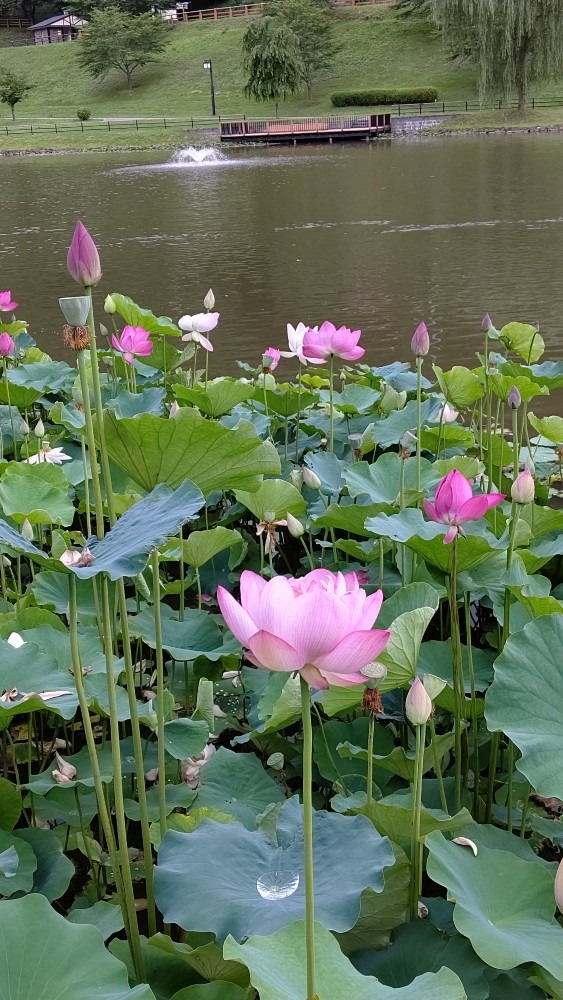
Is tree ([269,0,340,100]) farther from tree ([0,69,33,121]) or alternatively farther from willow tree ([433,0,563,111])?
willow tree ([433,0,563,111])

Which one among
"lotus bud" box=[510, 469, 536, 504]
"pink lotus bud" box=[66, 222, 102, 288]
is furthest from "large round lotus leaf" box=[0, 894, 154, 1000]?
"lotus bud" box=[510, 469, 536, 504]

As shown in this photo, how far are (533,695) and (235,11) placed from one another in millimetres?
46116

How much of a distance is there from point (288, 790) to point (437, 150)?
19061 mm

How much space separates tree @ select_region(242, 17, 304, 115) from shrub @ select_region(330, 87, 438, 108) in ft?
5.06

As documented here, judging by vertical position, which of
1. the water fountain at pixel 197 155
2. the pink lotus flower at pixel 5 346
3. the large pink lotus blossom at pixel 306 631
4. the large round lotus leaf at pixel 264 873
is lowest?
the large round lotus leaf at pixel 264 873

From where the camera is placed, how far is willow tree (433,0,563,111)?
767 inches

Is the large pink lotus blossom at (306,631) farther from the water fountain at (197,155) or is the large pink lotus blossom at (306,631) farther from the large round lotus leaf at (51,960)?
the water fountain at (197,155)

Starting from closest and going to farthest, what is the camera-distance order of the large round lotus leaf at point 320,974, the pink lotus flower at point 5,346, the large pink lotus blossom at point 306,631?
the large pink lotus blossom at point 306,631 < the large round lotus leaf at point 320,974 < the pink lotus flower at point 5,346

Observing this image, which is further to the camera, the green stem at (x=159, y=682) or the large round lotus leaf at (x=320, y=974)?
the green stem at (x=159, y=682)

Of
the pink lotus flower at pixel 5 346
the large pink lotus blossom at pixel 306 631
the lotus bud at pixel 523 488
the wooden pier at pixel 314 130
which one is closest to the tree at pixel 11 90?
the wooden pier at pixel 314 130

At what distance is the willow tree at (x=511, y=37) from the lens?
19.5 m

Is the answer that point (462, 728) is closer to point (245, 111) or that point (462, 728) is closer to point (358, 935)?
point (358, 935)

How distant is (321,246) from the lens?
852 cm

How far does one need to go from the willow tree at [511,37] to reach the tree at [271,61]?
7.68 metres
